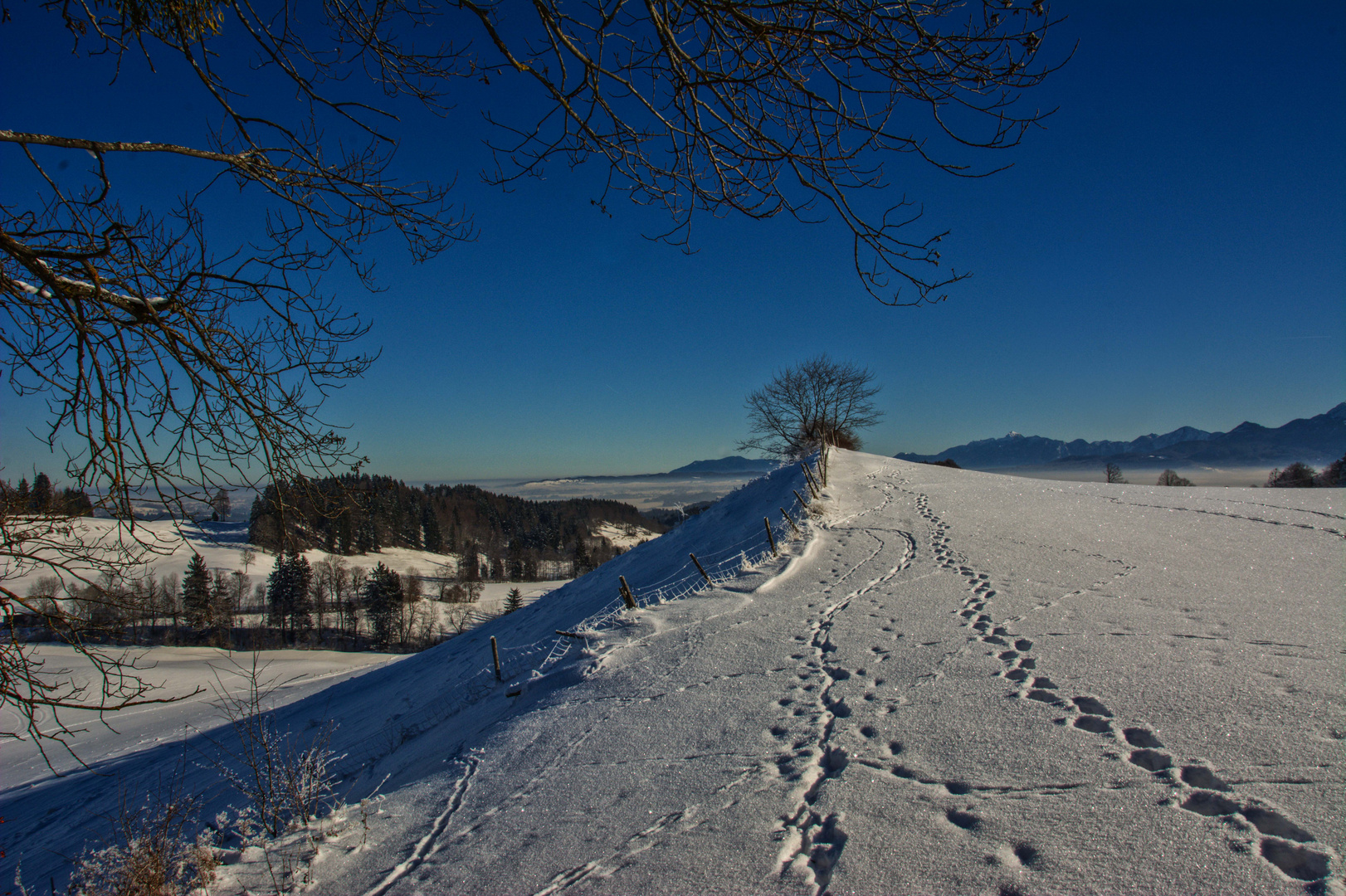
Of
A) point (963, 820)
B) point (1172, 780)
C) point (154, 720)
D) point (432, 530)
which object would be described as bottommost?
point (154, 720)

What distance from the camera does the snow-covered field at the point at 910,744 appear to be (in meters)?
2.55

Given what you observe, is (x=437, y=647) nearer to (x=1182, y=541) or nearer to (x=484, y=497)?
(x=1182, y=541)

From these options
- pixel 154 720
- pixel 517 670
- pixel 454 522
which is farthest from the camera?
pixel 454 522

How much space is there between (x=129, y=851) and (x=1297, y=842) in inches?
229

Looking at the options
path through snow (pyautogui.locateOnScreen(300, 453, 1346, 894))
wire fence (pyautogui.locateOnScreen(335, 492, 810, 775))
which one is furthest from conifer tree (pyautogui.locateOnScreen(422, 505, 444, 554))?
path through snow (pyautogui.locateOnScreen(300, 453, 1346, 894))

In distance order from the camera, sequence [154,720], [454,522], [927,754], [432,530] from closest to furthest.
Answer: [927,754], [154,720], [432,530], [454,522]

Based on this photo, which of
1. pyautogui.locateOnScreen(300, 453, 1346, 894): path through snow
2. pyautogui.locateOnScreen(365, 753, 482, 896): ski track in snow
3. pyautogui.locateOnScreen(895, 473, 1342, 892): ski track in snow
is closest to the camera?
pyautogui.locateOnScreen(895, 473, 1342, 892): ski track in snow

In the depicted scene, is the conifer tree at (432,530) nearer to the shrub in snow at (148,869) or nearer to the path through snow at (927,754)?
the path through snow at (927,754)

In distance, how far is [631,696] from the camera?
5.26 m

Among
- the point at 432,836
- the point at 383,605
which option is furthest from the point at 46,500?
the point at 383,605

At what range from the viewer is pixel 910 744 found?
141 inches

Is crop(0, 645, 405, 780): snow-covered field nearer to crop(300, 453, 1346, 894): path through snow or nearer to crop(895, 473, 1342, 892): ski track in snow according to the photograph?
crop(300, 453, 1346, 894): path through snow

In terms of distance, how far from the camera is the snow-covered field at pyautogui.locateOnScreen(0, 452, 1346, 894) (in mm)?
2547

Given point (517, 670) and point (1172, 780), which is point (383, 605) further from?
point (1172, 780)
